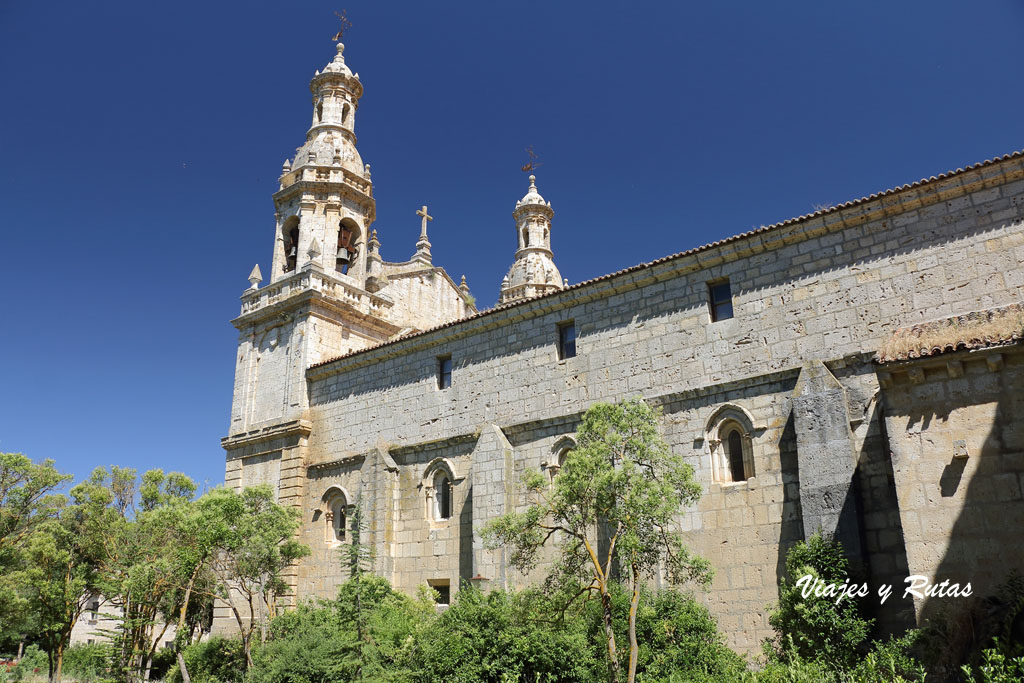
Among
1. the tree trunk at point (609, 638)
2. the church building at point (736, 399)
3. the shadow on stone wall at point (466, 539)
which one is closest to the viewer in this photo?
the church building at point (736, 399)

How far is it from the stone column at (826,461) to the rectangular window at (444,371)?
9.49 m

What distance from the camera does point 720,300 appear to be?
1562cm

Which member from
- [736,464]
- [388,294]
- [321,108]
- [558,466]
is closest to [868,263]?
[736,464]

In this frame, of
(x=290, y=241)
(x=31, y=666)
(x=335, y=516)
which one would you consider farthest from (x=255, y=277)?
(x=31, y=666)

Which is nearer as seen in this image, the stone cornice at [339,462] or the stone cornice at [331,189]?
the stone cornice at [339,462]

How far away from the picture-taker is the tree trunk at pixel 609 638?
11048 mm

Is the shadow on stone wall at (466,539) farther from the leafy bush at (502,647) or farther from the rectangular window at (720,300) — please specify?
the rectangular window at (720,300)

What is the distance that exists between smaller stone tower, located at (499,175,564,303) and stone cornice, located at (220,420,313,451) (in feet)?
44.8

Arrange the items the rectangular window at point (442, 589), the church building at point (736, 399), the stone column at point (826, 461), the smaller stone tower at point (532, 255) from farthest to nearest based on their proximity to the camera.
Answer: the smaller stone tower at point (532, 255) → the rectangular window at point (442, 589) → the stone column at point (826, 461) → the church building at point (736, 399)

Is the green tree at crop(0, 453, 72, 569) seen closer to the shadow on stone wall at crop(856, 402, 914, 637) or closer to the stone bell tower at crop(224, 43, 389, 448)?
the stone bell tower at crop(224, 43, 389, 448)

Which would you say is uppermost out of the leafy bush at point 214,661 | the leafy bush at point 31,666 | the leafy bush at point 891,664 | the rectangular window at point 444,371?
the rectangular window at point 444,371

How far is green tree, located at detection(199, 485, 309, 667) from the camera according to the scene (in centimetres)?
1783

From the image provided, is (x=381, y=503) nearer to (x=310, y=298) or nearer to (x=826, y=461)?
(x=310, y=298)

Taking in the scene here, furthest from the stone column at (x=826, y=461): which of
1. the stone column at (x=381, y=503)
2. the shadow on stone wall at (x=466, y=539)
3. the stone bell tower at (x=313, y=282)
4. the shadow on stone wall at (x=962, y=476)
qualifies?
the stone bell tower at (x=313, y=282)
